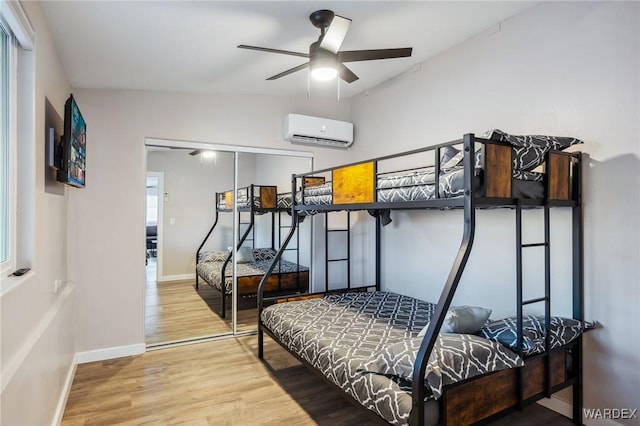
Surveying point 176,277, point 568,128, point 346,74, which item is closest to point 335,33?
point 346,74

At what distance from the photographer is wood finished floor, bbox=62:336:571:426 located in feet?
7.40

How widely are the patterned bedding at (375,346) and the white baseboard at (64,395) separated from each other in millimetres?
1460

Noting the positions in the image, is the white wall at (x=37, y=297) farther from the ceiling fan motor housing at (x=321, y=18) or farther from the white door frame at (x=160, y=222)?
the ceiling fan motor housing at (x=321, y=18)

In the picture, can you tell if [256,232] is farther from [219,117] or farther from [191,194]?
[219,117]

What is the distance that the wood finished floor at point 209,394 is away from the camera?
226cm

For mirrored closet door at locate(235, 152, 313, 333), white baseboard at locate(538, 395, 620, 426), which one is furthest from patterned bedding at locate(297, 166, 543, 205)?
mirrored closet door at locate(235, 152, 313, 333)

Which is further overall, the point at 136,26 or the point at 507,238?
the point at 507,238

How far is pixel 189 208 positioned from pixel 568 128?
11.0 feet

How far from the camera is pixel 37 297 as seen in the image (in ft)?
6.10

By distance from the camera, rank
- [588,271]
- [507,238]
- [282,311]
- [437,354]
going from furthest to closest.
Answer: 1. [282,311]
2. [507,238]
3. [588,271]
4. [437,354]

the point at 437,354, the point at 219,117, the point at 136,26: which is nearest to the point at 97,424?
the point at 437,354

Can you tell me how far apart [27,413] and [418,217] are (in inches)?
120

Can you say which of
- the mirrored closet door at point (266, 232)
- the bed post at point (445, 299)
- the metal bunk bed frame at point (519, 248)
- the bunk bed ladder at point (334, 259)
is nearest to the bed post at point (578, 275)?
the metal bunk bed frame at point (519, 248)

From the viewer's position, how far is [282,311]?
2.99 m
